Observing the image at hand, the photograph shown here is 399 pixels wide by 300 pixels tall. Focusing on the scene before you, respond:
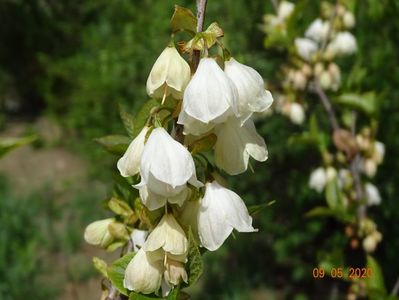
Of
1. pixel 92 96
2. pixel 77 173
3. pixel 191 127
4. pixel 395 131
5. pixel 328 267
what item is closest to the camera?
pixel 191 127

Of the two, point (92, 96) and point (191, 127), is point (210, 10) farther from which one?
point (191, 127)

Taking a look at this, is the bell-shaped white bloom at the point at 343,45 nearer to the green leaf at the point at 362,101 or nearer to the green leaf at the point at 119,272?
the green leaf at the point at 362,101

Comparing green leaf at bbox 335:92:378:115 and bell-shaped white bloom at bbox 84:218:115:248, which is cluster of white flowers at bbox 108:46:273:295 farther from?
green leaf at bbox 335:92:378:115

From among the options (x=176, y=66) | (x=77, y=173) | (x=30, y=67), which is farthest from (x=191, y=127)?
(x=30, y=67)

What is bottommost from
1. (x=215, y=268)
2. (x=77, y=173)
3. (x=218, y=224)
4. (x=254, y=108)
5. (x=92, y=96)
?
(x=77, y=173)

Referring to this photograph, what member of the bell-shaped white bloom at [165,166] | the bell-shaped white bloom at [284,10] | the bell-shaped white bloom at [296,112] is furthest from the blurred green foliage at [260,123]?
the bell-shaped white bloom at [165,166]
